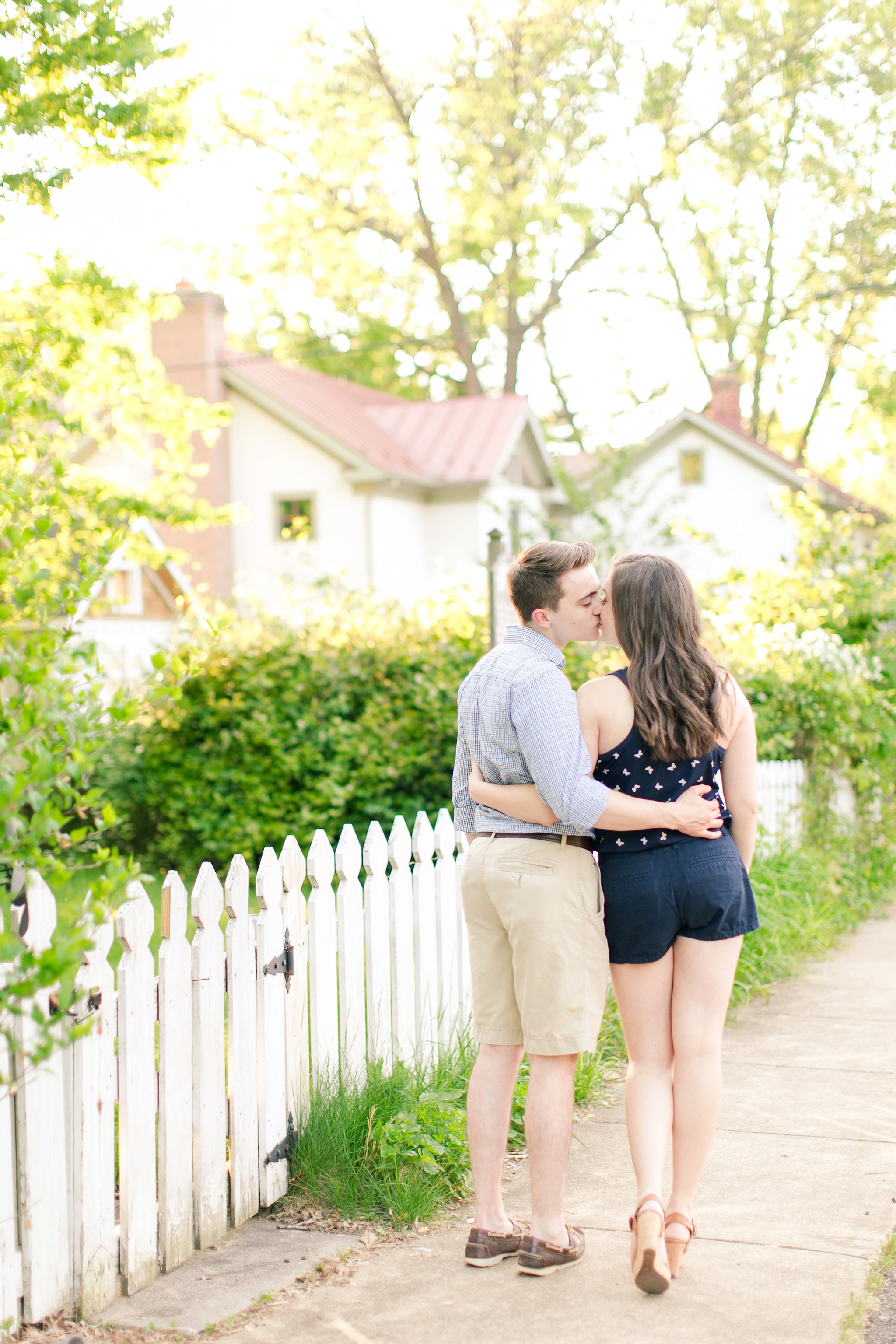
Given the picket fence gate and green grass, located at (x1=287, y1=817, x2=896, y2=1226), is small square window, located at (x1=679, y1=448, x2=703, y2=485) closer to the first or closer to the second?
green grass, located at (x1=287, y1=817, x2=896, y2=1226)

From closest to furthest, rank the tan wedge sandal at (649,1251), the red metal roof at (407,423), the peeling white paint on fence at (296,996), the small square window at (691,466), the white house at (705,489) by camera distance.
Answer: the tan wedge sandal at (649,1251), the peeling white paint on fence at (296,996), the red metal roof at (407,423), the white house at (705,489), the small square window at (691,466)

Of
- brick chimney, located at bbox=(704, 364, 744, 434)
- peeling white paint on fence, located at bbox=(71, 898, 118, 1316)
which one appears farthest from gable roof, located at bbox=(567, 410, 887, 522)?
peeling white paint on fence, located at bbox=(71, 898, 118, 1316)

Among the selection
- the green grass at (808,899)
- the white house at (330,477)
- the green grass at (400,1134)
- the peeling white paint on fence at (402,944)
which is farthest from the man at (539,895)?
the white house at (330,477)

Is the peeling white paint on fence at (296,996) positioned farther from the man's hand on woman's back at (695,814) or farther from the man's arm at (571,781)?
the man's hand on woman's back at (695,814)

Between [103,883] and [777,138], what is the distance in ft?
83.5

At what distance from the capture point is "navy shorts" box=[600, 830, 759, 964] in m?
3.30

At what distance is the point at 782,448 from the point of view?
3741cm

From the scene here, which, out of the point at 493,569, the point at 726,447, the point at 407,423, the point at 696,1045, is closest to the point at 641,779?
the point at 696,1045

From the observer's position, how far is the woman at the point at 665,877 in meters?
3.30

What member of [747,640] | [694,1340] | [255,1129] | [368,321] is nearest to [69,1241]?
[255,1129]

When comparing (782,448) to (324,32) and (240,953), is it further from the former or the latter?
(240,953)

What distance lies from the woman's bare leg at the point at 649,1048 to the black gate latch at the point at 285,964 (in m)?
1.02

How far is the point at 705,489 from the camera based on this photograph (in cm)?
3033

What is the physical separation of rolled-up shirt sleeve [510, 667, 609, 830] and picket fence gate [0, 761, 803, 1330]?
0.94 meters
